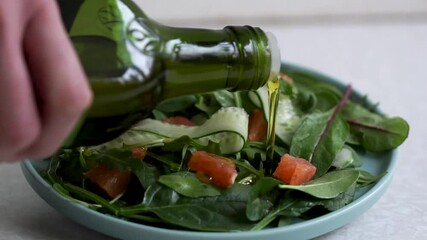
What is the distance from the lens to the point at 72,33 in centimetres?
67

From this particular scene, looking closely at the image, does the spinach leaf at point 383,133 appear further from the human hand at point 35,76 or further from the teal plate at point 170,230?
the human hand at point 35,76

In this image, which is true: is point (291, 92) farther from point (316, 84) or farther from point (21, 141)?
point (21, 141)

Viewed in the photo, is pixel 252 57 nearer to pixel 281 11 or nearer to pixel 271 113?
pixel 271 113

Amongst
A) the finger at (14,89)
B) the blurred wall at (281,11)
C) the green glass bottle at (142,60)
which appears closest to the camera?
the finger at (14,89)

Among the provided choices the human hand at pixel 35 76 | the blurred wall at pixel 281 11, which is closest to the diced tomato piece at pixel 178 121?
the human hand at pixel 35 76

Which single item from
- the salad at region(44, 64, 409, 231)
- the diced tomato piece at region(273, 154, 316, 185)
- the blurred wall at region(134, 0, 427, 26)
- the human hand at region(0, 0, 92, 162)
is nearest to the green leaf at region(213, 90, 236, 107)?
the salad at region(44, 64, 409, 231)

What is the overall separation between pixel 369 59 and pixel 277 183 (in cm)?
64

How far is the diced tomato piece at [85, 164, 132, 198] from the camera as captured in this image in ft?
2.51

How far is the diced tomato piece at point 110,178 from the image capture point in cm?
77

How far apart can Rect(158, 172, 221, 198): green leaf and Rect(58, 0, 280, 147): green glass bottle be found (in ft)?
0.22

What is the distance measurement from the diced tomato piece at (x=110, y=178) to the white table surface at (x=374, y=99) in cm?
5

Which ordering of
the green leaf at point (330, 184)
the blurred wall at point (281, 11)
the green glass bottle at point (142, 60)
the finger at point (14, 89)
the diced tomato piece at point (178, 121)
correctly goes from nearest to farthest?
the finger at point (14, 89), the green glass bottle at point (142, 60), the green leaf at point (330, 184), the diced tomato piece at point (178, 121), the blurred wall at point (281, 11)

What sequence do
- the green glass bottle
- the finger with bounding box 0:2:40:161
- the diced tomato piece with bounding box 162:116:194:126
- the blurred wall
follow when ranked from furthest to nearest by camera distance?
1. the blurred wall
2. the diced tomato piece with bounding box 162:116:194:126
3. the green glass bottle
4. the finger with bounding box 0:2:40:161

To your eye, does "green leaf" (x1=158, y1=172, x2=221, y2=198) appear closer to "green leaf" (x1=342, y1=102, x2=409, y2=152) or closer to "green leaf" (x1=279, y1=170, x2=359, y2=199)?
"green leaf" (x1=279, y1=170, x2=359, y2=199)
